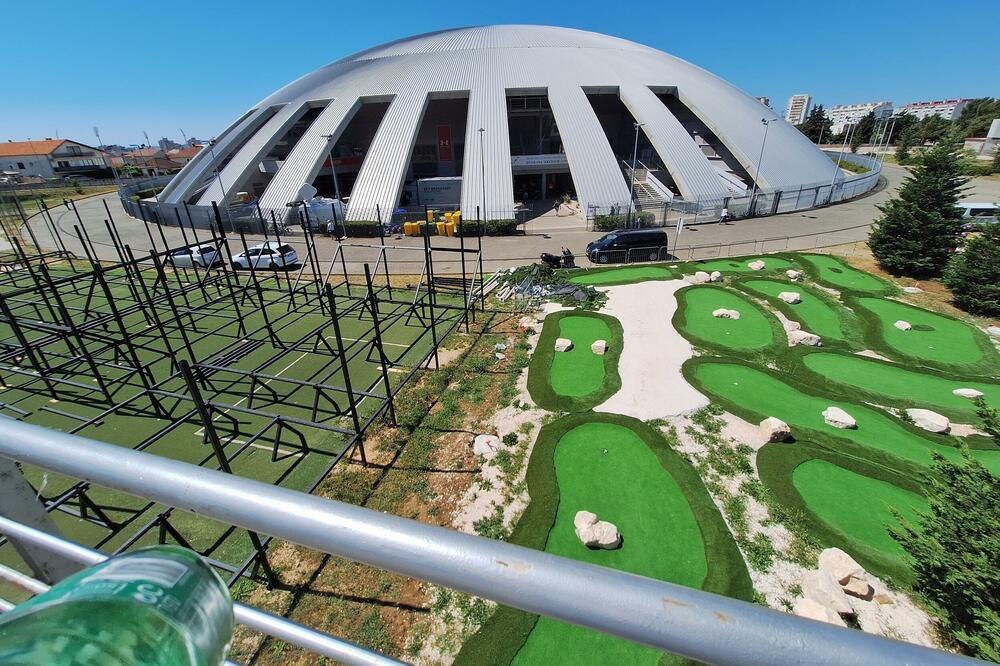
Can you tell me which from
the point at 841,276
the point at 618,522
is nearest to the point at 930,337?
the point at 841,276

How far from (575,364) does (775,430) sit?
5.52 metres

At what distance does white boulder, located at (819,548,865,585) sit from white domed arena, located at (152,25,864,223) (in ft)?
87.3

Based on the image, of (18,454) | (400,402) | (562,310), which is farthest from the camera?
(562,310)

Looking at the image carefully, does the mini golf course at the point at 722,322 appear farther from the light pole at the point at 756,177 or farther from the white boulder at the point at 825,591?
the light pole at the point at 756,177

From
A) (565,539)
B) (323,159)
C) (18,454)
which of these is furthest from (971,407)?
(323,159)

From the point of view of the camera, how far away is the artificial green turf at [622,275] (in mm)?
19938

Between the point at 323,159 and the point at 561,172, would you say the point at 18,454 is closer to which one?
the point at 323,159

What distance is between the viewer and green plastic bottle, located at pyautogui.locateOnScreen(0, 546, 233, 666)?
2.06 ft

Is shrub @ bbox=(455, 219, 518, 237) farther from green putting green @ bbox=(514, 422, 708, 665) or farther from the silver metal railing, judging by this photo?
the silver metal railing

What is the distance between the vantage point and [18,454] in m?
1.36

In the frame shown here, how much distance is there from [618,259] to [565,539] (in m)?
18.2

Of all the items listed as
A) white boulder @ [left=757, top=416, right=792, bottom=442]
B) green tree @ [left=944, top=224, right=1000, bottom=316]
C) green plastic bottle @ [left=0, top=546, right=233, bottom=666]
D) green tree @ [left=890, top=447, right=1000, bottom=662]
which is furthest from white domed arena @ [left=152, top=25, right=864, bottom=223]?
green plastic bottle @ [left=0, top=546, right=233, bottom=666]

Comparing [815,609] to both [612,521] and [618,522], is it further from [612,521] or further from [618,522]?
[612,521]

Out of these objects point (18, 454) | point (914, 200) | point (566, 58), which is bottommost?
point (914, 200)
